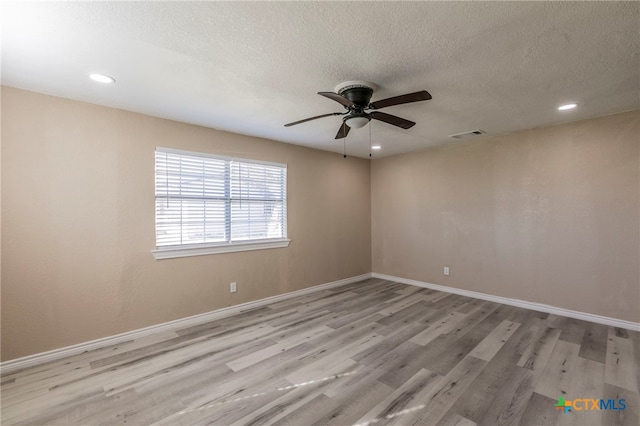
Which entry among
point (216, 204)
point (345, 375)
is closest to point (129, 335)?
point (216, 204)

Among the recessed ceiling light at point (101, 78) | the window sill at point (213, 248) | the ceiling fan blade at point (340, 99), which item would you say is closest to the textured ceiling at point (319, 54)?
the recessed ceiling light at point (101, 78)

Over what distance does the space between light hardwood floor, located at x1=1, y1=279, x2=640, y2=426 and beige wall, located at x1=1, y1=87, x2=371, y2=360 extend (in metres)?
0.33

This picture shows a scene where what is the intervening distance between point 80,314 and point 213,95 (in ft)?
8.33

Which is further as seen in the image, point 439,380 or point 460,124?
point 460,124

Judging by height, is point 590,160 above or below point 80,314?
above

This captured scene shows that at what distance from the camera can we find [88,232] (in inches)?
109

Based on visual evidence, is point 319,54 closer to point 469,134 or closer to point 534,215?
point 469,134

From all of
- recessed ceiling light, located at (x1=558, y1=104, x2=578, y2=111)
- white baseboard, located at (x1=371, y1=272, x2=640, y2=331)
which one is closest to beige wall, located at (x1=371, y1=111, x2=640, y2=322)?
white baseboard, located at (x1=371, y1=272, x2=640, y2=331)

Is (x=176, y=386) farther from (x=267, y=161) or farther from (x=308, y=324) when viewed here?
(x=267, y=161)

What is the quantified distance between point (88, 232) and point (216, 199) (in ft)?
4.48

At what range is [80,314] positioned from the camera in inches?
107

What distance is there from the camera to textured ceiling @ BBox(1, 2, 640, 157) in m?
1.54

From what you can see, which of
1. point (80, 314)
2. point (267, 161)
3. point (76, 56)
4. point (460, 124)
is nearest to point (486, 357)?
point (460, 124)

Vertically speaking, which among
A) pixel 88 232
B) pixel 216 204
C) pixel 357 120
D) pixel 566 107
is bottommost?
pixel 88 232
